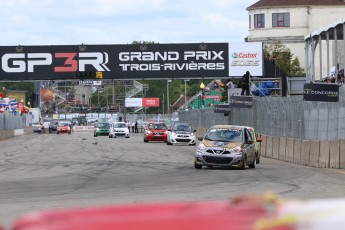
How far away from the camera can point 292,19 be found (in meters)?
98.7

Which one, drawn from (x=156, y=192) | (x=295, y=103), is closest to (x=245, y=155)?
(x=295, y=103)

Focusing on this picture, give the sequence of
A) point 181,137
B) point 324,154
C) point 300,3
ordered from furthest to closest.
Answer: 1. point 300,3
2. point 181,137
3. point 324,154

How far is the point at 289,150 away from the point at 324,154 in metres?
5.45

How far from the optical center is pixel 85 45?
63531 millimetres

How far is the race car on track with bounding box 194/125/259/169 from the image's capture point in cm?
2677

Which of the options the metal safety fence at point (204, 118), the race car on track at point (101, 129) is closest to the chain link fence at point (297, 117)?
the metal safety fence at point (204, 118)

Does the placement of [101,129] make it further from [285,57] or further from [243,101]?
[243,101]

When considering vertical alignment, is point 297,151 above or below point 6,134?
above

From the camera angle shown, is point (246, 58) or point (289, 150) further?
point (246, 58)

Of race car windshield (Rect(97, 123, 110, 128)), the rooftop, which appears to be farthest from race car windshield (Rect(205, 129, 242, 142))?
the rooftop

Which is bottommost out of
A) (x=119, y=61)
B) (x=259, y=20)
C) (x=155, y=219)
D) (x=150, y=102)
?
(x=150, y=102)

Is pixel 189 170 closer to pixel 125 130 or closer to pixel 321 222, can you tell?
pixel 321 222

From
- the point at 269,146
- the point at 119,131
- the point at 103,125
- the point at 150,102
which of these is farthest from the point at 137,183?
the point at 150,102

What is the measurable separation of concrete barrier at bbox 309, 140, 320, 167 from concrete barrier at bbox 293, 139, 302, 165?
1.64 m
